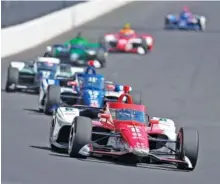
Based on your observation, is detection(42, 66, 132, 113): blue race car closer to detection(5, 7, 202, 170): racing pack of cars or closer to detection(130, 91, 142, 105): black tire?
detection(5, 7, 202, 170): racing pack of cars

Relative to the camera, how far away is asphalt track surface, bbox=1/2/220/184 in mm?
12703

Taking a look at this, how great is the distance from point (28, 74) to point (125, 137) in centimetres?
966

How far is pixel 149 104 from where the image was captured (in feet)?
74.2

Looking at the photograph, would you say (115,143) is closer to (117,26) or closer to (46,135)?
(46,135)

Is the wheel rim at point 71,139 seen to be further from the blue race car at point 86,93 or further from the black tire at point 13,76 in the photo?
the black tire at point 13,76

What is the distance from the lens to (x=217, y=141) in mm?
17359

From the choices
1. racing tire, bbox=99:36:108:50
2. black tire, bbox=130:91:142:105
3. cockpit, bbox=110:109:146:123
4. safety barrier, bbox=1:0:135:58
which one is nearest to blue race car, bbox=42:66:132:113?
black tire, bbox=130:91:142:105

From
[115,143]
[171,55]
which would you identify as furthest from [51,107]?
[171,55]

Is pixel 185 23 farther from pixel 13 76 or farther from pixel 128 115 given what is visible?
pixel 128 115

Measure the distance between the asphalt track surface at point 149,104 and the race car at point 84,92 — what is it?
0.47 metres

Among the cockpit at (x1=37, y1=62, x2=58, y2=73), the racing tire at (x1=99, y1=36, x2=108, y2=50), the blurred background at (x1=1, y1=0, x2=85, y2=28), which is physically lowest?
the cockpit at (x1=37, y1=62, x2=58, y2=73)

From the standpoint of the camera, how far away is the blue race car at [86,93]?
18.7 metres

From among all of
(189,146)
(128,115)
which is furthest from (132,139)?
(128,115)

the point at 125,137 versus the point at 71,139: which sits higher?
the point at 125,137
